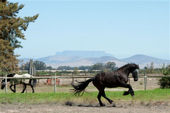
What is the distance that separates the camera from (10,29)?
27.2 meters

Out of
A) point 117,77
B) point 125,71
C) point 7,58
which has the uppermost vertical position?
point 7,58

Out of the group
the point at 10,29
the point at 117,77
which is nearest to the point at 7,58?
the point at 10,29

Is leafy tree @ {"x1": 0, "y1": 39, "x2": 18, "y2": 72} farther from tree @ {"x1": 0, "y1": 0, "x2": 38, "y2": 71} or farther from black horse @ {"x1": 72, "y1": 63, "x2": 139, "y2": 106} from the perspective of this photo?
black horse @ {"x1": 72, "y1": 63, "x2": 139, "y2": 106}

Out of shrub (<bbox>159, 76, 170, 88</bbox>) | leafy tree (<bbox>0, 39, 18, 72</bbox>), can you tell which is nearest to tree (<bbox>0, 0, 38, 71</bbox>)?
leafy tree (<bbox>0, 39, 18, 72</bbox>)

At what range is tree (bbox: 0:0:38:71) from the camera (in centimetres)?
2675

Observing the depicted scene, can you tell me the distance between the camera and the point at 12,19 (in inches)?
1070

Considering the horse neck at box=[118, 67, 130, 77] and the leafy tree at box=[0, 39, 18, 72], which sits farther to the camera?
the leafy tree at box=[0, 39, 18, 72]

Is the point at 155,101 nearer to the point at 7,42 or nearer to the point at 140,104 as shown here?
the point at 140,104

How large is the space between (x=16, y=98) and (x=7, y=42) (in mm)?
9787

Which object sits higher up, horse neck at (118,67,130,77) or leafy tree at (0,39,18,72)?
leafy tree at (0,39,18,72)

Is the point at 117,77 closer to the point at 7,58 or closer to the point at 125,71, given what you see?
the point at 125,71

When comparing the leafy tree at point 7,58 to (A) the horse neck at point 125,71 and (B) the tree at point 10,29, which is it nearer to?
(B) the tree at point 10,29

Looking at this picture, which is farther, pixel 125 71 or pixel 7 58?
pixel 7 58

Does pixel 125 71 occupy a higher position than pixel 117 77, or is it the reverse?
pixel 125 71
